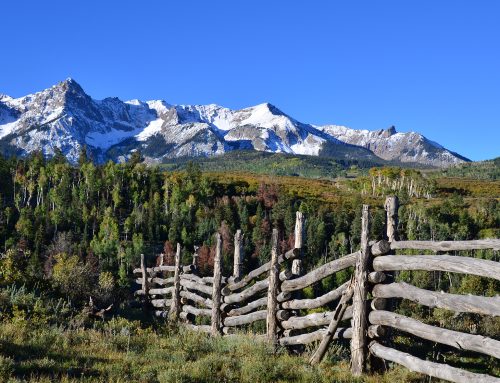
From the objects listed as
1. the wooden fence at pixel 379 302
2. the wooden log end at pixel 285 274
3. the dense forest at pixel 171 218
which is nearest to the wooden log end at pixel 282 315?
the wooden fence at pixel 379 302

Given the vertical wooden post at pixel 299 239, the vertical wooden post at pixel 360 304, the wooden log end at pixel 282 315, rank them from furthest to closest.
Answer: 1. the vertical wooden post at pixel 299 239
2. the wooden log end at pixel 282 315
3. the vertical wooden post at pixel 360 304

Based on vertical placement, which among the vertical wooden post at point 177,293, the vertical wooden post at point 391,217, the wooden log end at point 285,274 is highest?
the vertical wooden post at point 391,217

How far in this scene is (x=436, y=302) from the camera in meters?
6.56

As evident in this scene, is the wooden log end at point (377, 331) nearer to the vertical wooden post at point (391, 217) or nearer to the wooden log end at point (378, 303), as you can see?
the wooden log end at point (378, 303)

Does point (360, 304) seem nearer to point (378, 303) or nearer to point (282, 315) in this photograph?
point (378, 303)

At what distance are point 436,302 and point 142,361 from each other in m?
4.33

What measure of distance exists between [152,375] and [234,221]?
90688mm

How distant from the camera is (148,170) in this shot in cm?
11894

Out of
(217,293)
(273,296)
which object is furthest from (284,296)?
(217,293)

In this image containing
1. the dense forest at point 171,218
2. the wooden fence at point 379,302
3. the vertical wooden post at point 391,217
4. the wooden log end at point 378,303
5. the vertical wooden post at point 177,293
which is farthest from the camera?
the dense forest at point 171,218

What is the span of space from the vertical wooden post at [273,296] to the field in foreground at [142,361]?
159 centimetres

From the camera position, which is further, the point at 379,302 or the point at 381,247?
the point at 379,302

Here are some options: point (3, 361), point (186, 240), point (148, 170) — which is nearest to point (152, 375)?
point (3, 361)

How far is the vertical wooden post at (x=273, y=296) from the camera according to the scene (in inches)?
420
